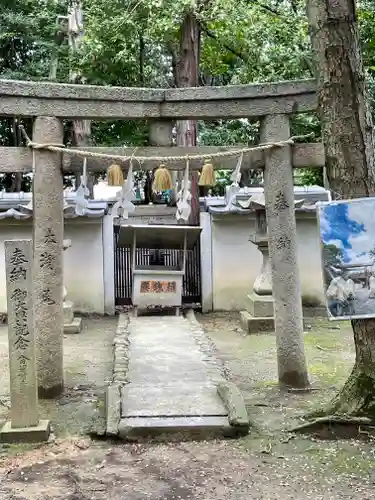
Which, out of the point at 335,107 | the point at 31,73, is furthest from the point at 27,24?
the point at 335,107

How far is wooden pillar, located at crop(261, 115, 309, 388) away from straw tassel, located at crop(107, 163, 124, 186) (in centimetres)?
165

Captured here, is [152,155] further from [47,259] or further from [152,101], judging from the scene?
[47,259]

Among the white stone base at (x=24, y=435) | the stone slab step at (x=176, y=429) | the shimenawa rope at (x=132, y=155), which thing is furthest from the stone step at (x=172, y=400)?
the shimenawa rope at (x=132, y=155)

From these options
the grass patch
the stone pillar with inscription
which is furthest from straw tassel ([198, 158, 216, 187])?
the grass patch

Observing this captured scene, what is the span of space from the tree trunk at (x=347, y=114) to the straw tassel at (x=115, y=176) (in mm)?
2183

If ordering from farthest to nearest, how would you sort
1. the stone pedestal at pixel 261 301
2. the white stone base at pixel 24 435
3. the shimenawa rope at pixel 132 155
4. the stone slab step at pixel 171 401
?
the stone pedestal at pixel 261 301
the shimenawa rope at pixel 132 155
the stone slab step at pixel 171 401
the white stone base at pixel 24 435

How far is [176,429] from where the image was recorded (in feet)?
16.1

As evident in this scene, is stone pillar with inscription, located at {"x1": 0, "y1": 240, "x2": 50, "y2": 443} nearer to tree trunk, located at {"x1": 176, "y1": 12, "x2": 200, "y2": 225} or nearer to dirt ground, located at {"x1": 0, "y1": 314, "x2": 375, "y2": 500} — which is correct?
dirt ground, located at {"x1": 0, "y1": 314, "x2": 375, "y2": 500}

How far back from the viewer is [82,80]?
14859mm

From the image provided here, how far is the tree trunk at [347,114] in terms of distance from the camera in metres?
4.81

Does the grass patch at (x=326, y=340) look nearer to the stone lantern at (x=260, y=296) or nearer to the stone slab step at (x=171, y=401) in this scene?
the stone lantern at (x=260, y=296)

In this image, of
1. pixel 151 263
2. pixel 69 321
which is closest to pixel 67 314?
pixel 69 321

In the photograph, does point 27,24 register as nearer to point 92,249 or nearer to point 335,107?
point 92,249

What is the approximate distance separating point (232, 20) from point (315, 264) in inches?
213
